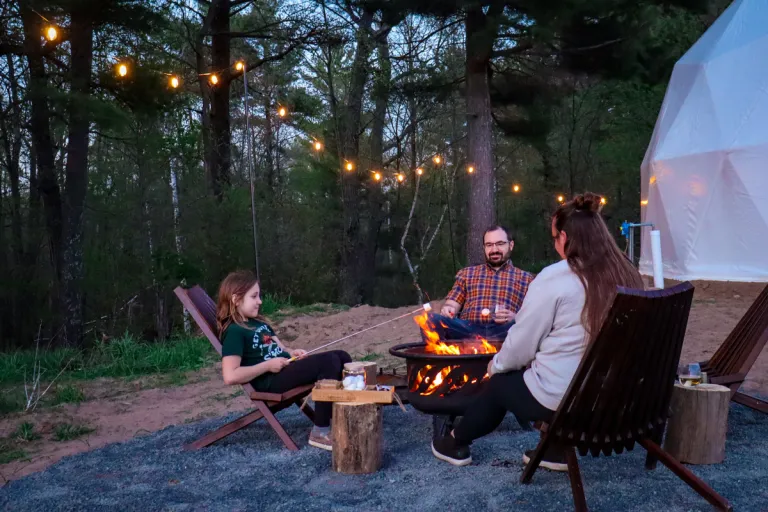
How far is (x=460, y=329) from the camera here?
3.94 metres

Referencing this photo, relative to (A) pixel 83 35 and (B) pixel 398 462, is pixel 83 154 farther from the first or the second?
(B) pixel 398 462

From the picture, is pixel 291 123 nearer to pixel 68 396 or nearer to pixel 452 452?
pixel 68 396

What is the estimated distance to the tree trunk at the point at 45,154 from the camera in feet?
30.7

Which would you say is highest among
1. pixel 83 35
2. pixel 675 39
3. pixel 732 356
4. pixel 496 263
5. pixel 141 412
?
pixel 675 39

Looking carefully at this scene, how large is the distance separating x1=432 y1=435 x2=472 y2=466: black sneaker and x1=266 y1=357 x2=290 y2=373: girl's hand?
0.93 m

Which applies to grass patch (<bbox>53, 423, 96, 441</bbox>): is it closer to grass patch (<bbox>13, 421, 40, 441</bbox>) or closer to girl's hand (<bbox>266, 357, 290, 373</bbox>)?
grass patch (<bbox>13, 421, 40, 441</bbox>)

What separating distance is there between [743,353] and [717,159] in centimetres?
660

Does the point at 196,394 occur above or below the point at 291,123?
below

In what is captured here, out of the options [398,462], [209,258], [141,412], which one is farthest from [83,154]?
[398,462]

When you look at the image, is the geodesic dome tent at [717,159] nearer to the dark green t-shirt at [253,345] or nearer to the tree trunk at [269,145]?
the dark green t-shirt at [253,345]

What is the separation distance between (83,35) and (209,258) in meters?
4.07

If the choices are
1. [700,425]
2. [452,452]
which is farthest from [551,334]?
[700,425]

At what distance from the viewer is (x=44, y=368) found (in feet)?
24.3

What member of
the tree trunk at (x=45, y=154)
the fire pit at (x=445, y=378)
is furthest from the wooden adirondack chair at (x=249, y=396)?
the tree trunk at (x=45, y=154)
